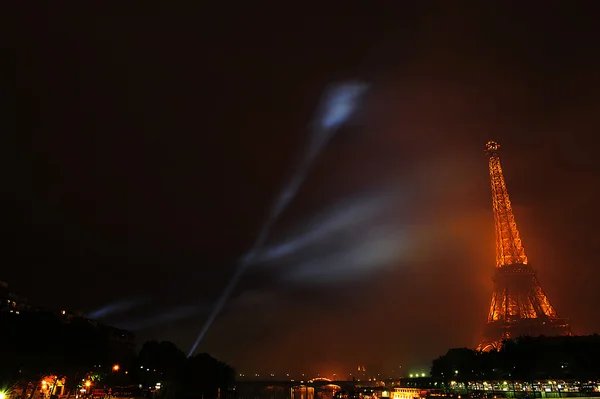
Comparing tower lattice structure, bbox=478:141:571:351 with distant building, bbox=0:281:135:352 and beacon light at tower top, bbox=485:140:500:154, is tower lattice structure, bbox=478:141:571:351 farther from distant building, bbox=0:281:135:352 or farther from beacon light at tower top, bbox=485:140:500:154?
distant building, bbox=0:281:135:352

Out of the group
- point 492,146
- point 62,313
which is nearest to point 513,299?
point 492,146

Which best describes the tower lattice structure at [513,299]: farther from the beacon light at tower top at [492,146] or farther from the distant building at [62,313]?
the distant building at [62,313]

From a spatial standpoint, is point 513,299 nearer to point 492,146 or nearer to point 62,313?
point 492,146

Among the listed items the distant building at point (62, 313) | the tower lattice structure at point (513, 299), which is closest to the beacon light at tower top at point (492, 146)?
the tower lattice structure at point (513, 299)

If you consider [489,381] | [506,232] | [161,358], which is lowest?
[489,381]

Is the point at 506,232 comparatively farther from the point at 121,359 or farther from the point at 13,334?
the point at 13,334

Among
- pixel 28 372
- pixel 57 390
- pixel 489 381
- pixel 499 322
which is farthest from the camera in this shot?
pixel 499 322

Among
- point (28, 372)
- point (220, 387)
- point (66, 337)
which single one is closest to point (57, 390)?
point (66, 337)

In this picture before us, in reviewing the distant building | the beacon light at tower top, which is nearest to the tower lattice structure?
the beacon light at tower top
